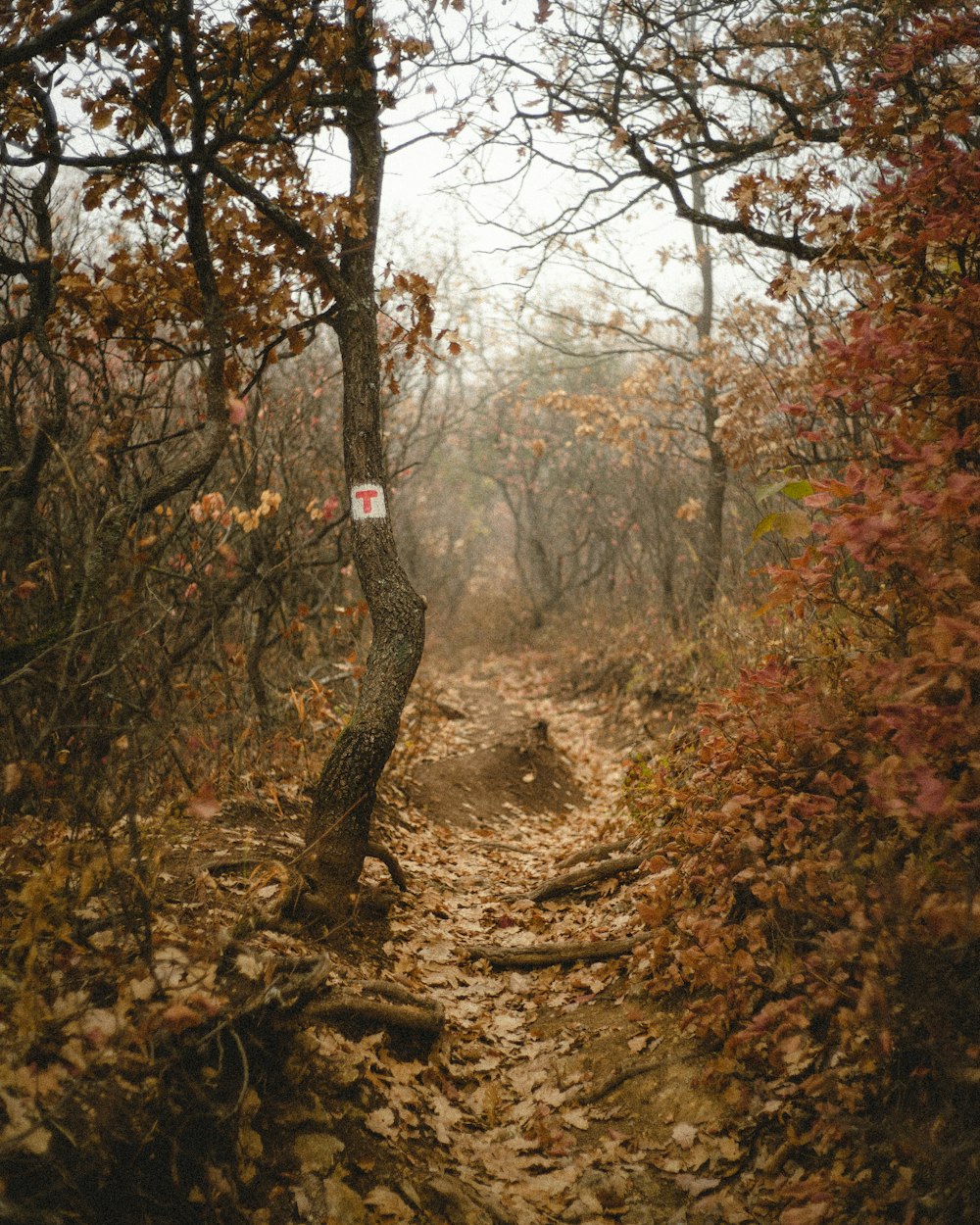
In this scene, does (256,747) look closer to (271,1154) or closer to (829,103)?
(271,1154)

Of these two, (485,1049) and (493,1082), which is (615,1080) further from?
(485,1049)

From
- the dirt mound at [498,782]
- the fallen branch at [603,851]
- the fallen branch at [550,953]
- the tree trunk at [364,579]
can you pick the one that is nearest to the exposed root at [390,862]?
the tree trunk at [364,579]

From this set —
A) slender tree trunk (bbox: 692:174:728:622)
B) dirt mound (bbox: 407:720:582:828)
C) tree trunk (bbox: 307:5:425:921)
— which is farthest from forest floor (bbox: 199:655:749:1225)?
slender tree trunk (bbox: 692:174:728:622)

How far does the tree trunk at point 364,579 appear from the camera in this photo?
14.5 ft

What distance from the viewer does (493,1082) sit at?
12.2ft

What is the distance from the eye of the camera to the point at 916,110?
16.4 feet

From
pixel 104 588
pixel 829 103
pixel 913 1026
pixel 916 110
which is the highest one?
pixel 829 103

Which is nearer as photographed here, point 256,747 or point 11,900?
point 11,900

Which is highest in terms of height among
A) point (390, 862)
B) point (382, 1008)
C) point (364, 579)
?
point (364, 579)

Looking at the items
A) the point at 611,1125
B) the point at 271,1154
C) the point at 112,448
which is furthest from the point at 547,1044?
the point at 112,448

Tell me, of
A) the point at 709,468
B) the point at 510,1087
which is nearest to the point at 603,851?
the point at 510,1087

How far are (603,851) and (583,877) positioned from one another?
0.35 meters

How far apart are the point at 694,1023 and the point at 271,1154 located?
6.24 ft

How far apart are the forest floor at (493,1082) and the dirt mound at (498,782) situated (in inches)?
32.4
